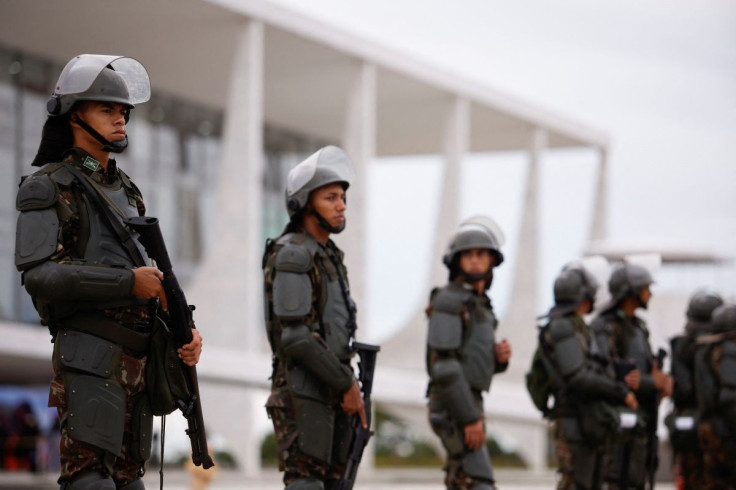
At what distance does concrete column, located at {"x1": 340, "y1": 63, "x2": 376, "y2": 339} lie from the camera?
2869 centimetres

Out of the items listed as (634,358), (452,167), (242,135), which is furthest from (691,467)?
(452,167)

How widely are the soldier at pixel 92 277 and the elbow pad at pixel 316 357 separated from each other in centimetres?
132

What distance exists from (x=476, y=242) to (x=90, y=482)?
173 inches

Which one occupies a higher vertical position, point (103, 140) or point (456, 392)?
point (103, 140)

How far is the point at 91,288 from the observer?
5.27 meters

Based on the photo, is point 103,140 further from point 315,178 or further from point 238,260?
point 238,260

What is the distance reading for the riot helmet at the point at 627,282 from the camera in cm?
1079

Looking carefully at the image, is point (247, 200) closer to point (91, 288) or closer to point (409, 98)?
point (409, 98)

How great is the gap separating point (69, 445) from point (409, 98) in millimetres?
27819

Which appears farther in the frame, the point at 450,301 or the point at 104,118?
the point at 450,301

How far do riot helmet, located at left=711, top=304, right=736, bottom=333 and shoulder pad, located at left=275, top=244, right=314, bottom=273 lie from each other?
6216 millimetres

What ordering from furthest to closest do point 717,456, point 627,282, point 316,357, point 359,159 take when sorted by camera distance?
1. point 359,159
2. point 717,456
3. point 627,282
4. point 316,357

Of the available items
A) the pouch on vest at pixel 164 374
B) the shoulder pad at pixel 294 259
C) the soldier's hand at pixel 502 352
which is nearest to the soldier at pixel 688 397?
the soldier's hand at pixel 502 352

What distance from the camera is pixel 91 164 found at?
18.2ft
